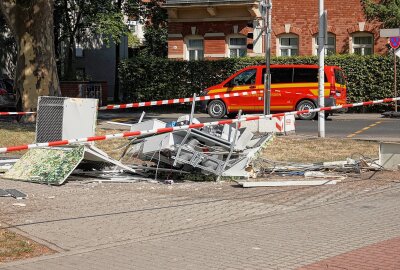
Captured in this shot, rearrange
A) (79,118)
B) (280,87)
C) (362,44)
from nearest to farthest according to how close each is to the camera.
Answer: (79,118)
(280,87)
(362,44)

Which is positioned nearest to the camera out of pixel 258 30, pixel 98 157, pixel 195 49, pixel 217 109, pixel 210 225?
pixel 210 225

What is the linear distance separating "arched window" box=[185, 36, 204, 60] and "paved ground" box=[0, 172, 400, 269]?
25593 mm

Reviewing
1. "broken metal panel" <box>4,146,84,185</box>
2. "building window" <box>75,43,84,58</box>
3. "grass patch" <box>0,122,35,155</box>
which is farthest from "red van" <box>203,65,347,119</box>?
"building window" <box>75,43,84,58</box>

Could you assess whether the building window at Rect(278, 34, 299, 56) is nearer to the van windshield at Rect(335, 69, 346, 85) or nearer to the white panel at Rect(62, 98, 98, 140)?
the van windshield at Rect(335, 69, 346, 85)

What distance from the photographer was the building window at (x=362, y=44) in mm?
33750

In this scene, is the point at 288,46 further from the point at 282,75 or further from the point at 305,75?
the point at 305,75

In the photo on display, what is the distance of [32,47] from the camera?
2248 centimetres

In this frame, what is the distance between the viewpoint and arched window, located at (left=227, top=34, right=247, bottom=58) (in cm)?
3619

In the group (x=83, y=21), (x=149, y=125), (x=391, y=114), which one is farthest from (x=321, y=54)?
(x=83, y=21)

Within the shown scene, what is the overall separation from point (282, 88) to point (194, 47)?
34.2 ft

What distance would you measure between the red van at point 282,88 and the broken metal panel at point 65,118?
50.4 feet

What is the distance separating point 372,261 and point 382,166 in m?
6.62

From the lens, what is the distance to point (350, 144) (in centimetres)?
1700

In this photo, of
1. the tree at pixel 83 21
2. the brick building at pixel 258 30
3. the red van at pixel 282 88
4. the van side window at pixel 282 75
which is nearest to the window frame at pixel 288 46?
the brick building at pixel 258 30
